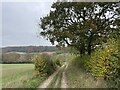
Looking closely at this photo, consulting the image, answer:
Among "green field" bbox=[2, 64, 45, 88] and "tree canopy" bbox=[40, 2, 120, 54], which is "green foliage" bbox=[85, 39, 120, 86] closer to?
"green field" bbox=[2, 64, 45, 88]

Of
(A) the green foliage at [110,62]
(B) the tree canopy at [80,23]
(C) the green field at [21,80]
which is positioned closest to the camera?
(A) the green foliage at [110,62]

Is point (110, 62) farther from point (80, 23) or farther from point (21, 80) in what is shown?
point (80, 23)

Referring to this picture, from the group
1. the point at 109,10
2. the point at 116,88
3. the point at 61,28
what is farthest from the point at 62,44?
the point at 116,88

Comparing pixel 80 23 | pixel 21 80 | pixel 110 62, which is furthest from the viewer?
pixel 80 23

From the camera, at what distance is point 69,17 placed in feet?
86.3

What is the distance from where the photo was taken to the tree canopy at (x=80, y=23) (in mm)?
24297

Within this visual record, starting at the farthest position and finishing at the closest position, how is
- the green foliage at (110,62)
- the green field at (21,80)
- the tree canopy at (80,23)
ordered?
the tree canopy at (80,23)
the green field at (21,80)
the green foliage at (110,62)

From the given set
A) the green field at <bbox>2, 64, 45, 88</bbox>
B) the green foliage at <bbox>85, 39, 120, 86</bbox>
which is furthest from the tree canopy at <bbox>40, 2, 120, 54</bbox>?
the green foliage at <bbox>85, 39, 120, 86</bbox>

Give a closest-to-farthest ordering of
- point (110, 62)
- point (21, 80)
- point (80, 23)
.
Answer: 1. point (110, 62)
2. point (21, 80)
3. point (80, 23)

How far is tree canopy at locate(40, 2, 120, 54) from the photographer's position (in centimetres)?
2430

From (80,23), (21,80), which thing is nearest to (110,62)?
(21,80)

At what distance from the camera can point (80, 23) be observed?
995 inches

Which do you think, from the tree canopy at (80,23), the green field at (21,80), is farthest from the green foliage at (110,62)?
the tree canopy at (80,23)

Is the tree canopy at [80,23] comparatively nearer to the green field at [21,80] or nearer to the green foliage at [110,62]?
the green field at [21,80]
